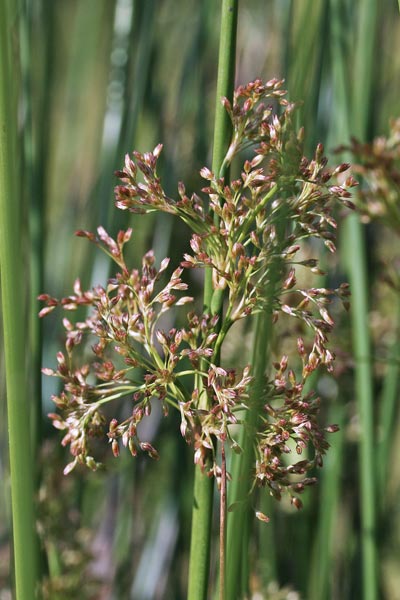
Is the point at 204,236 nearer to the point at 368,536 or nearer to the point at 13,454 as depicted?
the point at 13,454

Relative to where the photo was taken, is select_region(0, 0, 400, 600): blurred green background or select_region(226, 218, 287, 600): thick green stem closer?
select_region(226, 218, 287, 600): thick green stem

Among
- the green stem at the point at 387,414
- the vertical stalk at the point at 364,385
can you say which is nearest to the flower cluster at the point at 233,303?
the vertical stalk at the point at 364,385

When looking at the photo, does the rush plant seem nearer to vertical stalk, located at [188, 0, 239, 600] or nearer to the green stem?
vertical stalk, located at [188, 0, 239, 600]

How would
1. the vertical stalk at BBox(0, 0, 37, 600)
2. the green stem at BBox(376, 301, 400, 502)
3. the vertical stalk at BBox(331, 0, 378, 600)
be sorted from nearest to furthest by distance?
1. the vertical stalk at BBox(0, 0, 37, 600)
2. the vertical stalk at BBox(331, 0, 378, 600)
3. the green stem at BBox(376, 301, 400, 502)

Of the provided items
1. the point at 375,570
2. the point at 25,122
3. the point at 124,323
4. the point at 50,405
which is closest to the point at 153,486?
the point at 50,405

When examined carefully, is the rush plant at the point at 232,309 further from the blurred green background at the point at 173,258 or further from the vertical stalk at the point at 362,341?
the vertical stalk at the point at 362,341

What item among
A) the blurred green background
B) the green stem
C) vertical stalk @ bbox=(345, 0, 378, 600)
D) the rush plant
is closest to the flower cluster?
the rush plant
